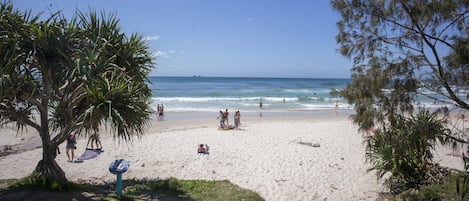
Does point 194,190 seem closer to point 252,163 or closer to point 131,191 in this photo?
point 131,191

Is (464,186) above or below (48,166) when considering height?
below

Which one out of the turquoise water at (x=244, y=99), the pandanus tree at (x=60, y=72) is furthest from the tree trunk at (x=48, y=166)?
the turquoise water at (x=244, y=99)

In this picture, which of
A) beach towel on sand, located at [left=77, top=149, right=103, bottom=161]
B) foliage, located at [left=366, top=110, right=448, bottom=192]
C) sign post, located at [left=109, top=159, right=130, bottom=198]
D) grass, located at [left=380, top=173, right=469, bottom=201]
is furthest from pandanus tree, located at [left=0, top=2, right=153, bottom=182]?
grass, located at [left=380, top=173, right=469, bottom=201]

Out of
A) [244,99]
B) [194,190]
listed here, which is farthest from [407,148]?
[244,99]

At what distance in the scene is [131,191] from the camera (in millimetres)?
6688

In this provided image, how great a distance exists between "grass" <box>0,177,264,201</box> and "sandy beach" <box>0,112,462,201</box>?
891mm

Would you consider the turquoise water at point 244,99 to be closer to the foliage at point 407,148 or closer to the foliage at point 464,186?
the foliage at point 407,148

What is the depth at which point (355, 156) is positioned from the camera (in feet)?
35.2

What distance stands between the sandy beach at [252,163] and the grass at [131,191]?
891 mm

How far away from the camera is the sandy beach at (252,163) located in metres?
7.87

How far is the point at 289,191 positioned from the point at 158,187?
322 cm

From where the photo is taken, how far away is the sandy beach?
7867 mm

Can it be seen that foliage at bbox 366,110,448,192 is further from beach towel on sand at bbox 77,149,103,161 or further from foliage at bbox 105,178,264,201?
beach towel on sand at bbox 77,149,103,161

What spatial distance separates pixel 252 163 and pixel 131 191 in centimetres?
425
